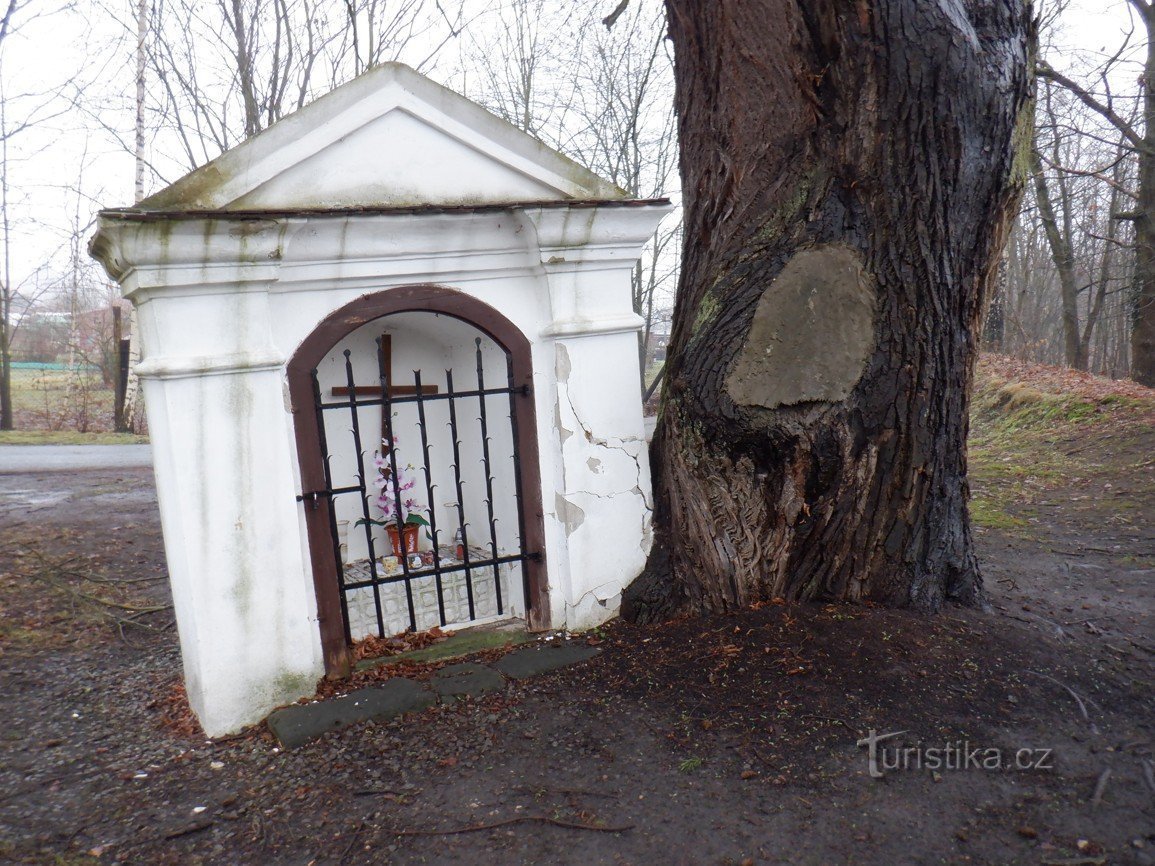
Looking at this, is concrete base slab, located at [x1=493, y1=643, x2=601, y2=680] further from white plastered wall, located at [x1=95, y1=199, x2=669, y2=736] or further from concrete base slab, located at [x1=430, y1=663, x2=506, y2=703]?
white plastered wall, located at [x1=95, y1=199, x2=669, y2=736]

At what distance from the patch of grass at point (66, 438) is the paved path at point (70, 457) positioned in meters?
0.63

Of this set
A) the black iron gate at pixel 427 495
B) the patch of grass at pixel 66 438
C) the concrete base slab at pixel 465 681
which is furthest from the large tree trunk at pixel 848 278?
the patch of grass at pixel 66 438

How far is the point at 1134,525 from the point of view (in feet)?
19.1

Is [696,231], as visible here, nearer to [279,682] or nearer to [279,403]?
[279,403]

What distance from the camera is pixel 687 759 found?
283cm

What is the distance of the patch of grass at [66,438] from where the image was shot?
14.8 metres

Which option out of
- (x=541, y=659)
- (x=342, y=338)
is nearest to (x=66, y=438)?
(x=342, y=338)

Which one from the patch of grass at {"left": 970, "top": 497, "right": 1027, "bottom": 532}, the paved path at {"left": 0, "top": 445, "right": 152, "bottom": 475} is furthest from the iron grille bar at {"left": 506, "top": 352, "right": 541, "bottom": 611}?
the paved path at {"left": 0, "top": 445, "right": 152, "bottom": 475}

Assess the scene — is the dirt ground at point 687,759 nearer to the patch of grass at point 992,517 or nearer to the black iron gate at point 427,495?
the black iron gate at point 427,495

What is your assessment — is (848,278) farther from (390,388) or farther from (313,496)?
(390,388)

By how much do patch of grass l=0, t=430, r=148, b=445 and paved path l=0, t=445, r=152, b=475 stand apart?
63 cm

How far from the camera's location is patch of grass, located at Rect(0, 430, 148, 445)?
14797 millimetres

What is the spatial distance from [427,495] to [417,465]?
1.01 ft

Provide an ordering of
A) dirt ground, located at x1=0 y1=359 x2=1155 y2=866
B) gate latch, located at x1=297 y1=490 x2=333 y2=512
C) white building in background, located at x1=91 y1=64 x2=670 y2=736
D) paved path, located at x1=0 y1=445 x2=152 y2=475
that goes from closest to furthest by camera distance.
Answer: dirt ground, located at x1=0 y1=359 x2=1155 y2=866, white building in background, located at x1=91 y1=64 x2=670 y2=736, gate latch, located at x1=297 y1=490 x2=333 y2=512, paved path, located at x1=0 y1=445 x2=152 y2=475
